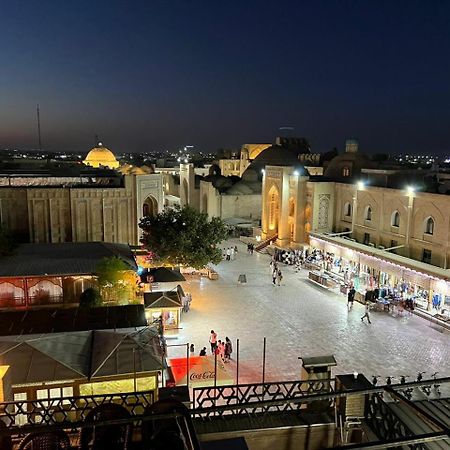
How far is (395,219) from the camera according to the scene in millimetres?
24016

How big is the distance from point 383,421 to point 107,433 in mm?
3522

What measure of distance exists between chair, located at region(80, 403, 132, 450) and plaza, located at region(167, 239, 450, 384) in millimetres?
7883

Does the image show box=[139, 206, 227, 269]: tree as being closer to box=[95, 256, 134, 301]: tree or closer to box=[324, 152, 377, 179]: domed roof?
box=[95, 256, 134, 301]: tree

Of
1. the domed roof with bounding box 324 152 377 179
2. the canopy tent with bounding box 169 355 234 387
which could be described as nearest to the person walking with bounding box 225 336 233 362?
the canopy tent with bounding box 169 355 234 387

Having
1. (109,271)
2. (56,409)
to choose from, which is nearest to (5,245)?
(109,271)

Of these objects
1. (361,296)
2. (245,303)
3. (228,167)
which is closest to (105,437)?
(245,303)

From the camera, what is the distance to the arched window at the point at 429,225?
846 inches

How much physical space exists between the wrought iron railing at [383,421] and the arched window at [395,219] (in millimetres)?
18780

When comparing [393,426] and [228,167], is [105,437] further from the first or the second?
[228,167]

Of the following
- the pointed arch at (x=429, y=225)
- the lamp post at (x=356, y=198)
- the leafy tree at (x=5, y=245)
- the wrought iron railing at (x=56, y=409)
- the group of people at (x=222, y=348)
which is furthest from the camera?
the lamp post at (x=356, y=198)

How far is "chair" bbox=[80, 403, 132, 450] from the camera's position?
16.1 ft

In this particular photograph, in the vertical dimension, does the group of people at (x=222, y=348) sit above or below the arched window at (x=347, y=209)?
below

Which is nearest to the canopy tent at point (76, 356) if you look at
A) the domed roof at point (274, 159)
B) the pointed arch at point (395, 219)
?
the pointed arch at point (395, 219)

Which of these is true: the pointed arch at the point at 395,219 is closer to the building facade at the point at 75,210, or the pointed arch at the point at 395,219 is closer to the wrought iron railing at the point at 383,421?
the building facade at the point at 75,210
